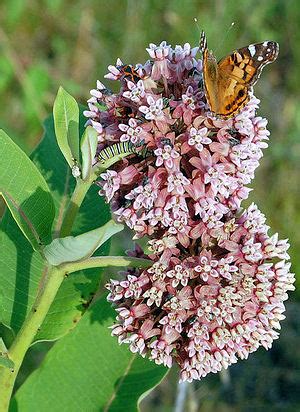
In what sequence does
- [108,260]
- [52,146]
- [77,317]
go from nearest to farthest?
[108,260] < [77,317] < [52,146]

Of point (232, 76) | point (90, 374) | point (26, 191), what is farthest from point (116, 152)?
point (90, 374)

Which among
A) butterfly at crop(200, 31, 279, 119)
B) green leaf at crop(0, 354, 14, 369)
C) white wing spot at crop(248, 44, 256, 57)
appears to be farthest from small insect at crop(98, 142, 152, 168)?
green leaf at crop(0, 354, 14, 369)

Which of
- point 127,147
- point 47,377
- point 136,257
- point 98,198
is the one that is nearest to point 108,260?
point 136,257

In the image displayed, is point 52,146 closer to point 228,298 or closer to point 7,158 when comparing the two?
point 7,158

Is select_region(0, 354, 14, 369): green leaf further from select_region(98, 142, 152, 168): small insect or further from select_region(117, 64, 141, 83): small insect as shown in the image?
select_region(117, 64, 141, 83): small insect

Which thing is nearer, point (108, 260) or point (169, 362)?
point (108, 260)

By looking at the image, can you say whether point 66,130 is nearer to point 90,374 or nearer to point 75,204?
point 75,204

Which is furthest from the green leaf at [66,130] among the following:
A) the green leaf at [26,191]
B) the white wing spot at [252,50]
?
the white wing spot at [252,50]
